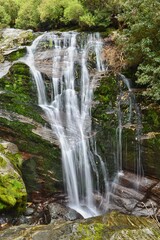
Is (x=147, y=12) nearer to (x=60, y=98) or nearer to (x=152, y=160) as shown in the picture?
(x=60, y=98)

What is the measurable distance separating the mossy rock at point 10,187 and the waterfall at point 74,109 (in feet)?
5.71

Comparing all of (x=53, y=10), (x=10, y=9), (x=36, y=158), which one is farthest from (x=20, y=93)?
(x=10, y=9)

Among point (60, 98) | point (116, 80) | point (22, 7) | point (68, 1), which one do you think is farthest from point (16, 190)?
point (22, 7)

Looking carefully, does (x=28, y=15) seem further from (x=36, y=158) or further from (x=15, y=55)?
(x=36, y=158)

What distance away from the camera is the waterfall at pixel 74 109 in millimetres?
8836

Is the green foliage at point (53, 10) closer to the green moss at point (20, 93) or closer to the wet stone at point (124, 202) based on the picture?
the green moss at point (20, 93)

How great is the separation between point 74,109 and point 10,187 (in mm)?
A: 3821

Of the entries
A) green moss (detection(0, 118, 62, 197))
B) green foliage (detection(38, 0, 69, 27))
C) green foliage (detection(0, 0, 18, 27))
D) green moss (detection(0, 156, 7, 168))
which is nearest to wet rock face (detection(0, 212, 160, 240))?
green moss (detection(0, 156, 7, 168))

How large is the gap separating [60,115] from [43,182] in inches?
93.0

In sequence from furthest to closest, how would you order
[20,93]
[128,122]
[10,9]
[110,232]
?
1. [10,9]
2. [20,93]
3. [128,122]
4. [110,232]

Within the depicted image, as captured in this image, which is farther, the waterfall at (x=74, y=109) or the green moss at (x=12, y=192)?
the waterfall at (x=74, y=109)

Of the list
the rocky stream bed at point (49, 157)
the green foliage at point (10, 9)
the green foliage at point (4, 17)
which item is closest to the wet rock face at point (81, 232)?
the rocky stream bed at point (49, 157)

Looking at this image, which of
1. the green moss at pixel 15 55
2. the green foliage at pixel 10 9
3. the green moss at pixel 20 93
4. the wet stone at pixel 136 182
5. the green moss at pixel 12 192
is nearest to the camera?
the green moss at pixel 12 192

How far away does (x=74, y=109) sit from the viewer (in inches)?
393
